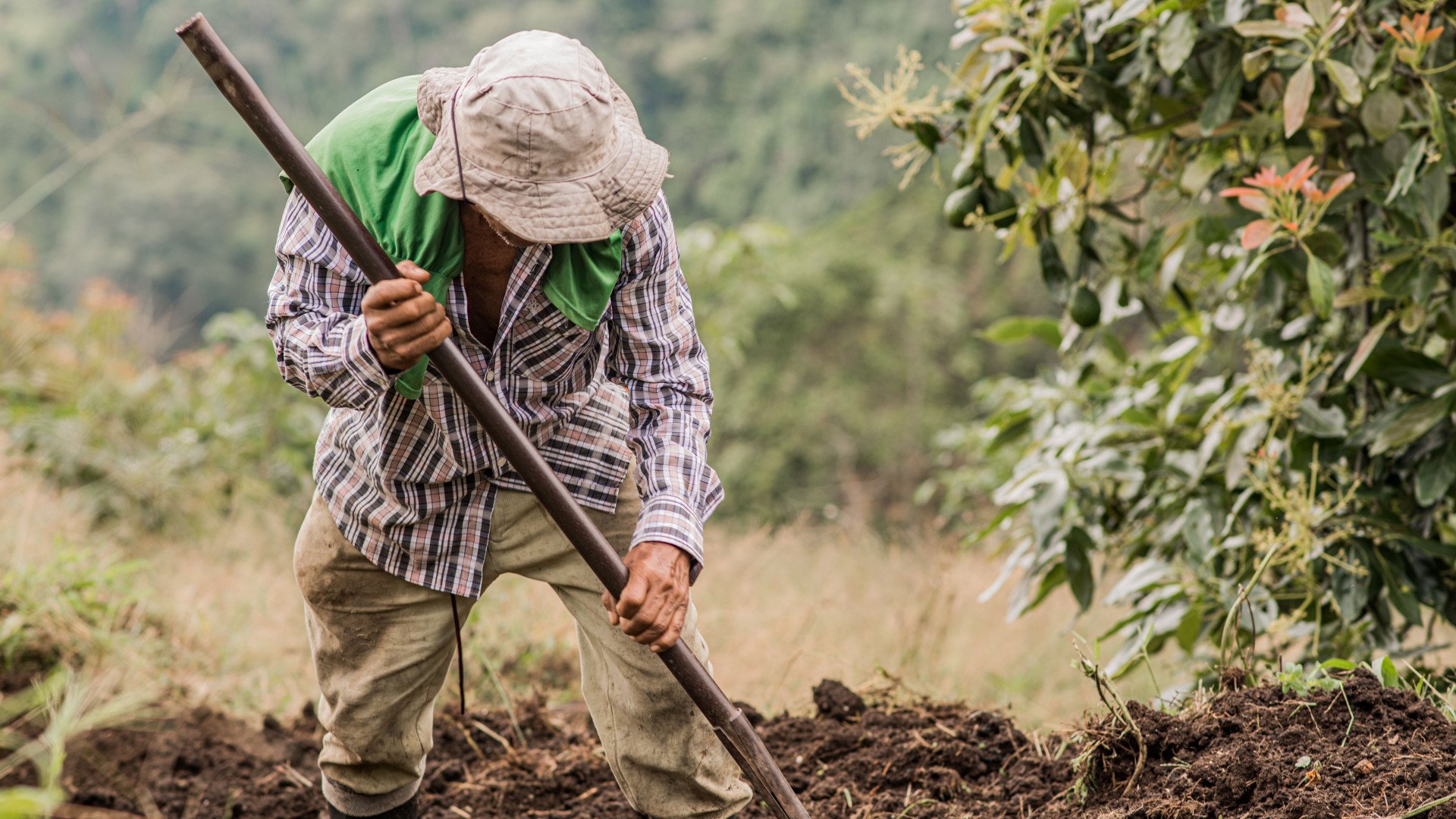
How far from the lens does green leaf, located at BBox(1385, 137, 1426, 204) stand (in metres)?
2.29

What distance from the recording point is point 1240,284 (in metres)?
2.62

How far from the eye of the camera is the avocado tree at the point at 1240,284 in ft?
7.97

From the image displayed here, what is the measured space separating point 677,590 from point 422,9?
26277 millimetres

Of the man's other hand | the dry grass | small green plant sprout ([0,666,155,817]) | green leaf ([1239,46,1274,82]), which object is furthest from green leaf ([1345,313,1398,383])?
small green plant sprout ([0,666,155,817])

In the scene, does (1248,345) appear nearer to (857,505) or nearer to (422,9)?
(857,505)

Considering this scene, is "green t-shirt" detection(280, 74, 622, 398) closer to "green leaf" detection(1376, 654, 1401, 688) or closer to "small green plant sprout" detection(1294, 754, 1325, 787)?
"small green plant sprout" detection(1294, 754, 1325, 787)

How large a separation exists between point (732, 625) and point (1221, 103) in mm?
2511

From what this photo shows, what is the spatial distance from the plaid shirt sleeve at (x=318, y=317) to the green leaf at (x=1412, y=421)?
1922 millimetres

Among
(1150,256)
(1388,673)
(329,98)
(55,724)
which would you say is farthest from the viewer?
(329,98)

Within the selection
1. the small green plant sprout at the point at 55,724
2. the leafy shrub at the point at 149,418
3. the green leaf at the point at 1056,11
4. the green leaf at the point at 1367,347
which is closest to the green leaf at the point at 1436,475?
the green leaf at the point at 1367,347

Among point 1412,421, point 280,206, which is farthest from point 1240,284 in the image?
point 280,206

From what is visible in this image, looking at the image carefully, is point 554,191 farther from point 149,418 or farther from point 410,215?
point 149,418

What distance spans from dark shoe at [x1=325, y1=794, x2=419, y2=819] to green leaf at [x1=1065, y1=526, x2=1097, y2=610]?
1.53 metres

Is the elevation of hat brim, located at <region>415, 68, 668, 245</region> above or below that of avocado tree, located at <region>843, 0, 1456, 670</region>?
above
